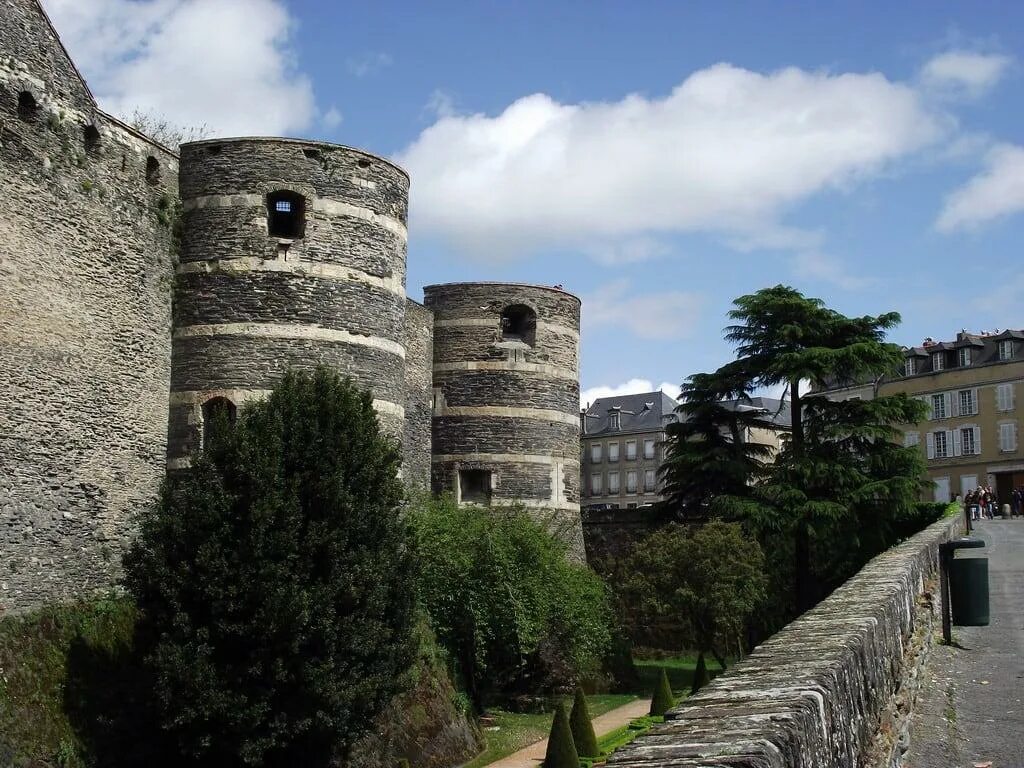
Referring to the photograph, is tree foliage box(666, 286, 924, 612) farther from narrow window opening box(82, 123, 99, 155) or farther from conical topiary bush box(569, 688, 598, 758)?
narrow window opening box(82, 123, 99, 155)

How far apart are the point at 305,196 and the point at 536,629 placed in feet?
34.3

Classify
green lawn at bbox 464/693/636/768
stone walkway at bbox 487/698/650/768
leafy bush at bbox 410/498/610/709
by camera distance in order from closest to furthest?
stone walkway at bbox 487/698/650/768
green lawn at bbox 464/693/636/768
leafy bush at bbox 410/498/610/709

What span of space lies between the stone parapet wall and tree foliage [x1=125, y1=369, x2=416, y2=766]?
931cm

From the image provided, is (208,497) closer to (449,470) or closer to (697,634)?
(449,470)

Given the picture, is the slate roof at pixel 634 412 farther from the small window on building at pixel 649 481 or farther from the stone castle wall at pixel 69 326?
the stone castle wall at pixel 69 326

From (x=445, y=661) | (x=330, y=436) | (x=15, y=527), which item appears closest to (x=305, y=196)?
(x=330, y=436)

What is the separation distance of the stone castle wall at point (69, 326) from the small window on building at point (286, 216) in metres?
1.73

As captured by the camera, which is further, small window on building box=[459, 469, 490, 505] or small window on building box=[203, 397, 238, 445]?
small window on building box=[459, 469, 490, 505]

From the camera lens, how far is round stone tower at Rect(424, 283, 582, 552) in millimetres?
25891

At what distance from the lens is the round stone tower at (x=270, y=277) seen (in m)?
18.3

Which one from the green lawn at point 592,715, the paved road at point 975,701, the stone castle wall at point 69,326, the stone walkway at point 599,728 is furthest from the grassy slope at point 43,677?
the paved road at point 975,701

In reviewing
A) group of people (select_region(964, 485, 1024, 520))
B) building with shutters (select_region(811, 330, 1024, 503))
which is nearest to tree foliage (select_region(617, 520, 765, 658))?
group of people (select_region(964, 485, 1024, 520))

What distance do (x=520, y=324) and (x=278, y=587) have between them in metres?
12.5

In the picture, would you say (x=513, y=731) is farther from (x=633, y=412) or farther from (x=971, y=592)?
(x=633, y=412)
